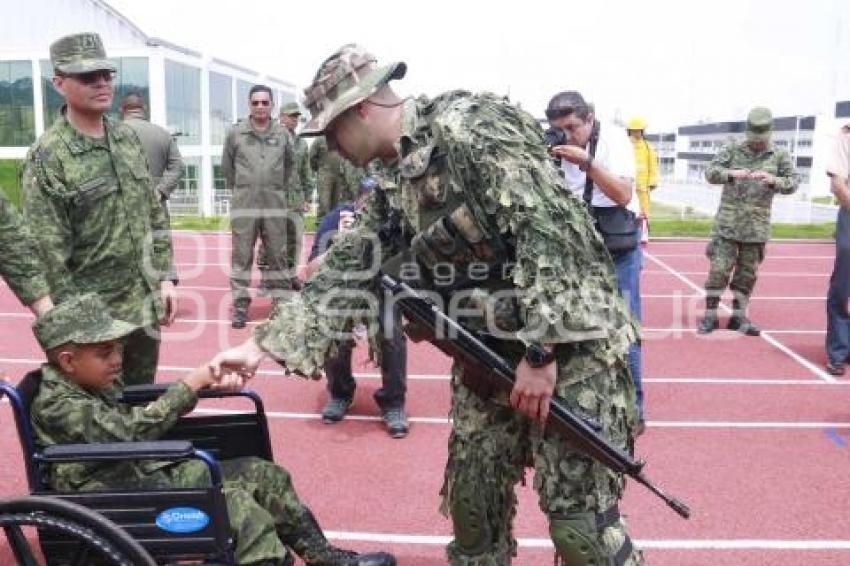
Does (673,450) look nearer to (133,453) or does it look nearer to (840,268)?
(840,268)

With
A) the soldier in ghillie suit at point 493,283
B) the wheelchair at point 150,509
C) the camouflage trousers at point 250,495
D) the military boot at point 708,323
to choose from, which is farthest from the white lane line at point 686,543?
the military boot at point 708,323

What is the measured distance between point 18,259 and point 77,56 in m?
0.80

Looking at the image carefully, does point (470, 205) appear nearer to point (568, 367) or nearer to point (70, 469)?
point (568, 367)

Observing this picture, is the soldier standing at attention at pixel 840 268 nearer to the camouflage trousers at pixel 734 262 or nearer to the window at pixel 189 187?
the camouflage trousers at pixel 734 262

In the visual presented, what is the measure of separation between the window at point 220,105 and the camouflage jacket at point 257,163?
2166cm

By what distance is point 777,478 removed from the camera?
3.89 metres

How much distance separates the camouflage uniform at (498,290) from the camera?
198cm

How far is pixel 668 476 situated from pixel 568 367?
207 centimetres

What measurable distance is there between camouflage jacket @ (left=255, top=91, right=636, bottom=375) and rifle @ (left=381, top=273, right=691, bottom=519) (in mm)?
115

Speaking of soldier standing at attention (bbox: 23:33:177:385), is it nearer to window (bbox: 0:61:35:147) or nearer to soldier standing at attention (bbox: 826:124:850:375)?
soldier standing at attention (bbox: 826:124:850:375)

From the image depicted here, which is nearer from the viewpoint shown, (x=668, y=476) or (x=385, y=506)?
(x=385, y=506)

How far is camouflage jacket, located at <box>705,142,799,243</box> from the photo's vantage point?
6.42 meters

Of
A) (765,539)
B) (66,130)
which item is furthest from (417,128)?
(765,539)

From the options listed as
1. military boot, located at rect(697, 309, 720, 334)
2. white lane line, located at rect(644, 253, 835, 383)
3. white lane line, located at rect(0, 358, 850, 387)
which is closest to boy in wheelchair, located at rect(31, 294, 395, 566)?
white lane line, located at rect(0, 358, 850, 387)
